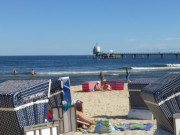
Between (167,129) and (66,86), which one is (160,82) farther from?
(66,86)

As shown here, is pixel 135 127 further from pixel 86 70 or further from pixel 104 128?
pixel 86 70

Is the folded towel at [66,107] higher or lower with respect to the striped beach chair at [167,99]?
lower

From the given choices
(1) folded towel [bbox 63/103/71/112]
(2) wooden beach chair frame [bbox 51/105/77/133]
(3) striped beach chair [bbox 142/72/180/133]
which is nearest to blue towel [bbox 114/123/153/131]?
(2) wooden beach chair frame [bbox 51/105/77/133]

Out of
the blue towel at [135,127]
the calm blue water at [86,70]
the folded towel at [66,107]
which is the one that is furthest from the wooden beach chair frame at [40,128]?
the calm blue water at [86,70]

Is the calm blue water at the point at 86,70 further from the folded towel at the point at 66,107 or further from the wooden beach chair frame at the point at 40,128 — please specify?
the wooden beach chair frame at the point at 40,128

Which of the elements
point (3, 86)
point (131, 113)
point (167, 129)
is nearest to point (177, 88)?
point (167, 129)

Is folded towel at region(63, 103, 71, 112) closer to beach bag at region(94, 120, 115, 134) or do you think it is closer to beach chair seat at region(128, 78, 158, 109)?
beach bag at region(94, 120, 115, 134)

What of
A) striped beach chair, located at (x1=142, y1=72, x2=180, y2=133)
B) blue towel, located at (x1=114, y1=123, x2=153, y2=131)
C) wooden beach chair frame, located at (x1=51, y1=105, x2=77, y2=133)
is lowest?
blue towel, located at (x1=114, y1=123, x2=153, y2=131)

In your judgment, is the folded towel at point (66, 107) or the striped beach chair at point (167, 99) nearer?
the striped beach chair at point (167, 99)

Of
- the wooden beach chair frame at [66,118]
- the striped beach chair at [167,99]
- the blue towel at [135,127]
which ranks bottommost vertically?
the blue towel at [135,127]

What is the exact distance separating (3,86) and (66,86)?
1.78 m

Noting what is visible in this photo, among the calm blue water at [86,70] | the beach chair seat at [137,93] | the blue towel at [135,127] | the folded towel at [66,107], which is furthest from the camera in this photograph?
the calm blue water at [86,70]

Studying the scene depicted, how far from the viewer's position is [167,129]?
15.0ft

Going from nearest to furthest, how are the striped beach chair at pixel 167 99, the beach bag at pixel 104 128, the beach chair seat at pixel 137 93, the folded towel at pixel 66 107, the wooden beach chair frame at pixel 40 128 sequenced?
the striped beach chair at pixel 167 99 → the wooden beach chair frame at pixel 40 128 → the folded towel at pixel 66 107 → the beach bag at pixel 104 128 → the beach chair seat at pixel 137 93
